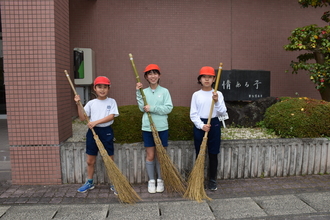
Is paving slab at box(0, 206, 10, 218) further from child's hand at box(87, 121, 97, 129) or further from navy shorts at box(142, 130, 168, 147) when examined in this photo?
navy shorts at box(142, 130, 168, 147)

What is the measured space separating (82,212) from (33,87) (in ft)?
5.96

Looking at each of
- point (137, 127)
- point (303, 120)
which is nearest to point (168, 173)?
point (137, 127)

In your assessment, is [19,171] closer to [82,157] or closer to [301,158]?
[82,157]

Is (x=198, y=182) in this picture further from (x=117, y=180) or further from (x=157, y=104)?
(x=157, y=104)

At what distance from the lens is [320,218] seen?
297 cm

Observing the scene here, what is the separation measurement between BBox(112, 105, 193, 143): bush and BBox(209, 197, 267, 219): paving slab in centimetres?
112

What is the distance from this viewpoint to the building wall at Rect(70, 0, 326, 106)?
7.25m

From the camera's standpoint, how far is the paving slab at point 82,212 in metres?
3.04

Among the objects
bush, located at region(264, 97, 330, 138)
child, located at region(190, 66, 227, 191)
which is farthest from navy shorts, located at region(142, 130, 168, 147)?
bush, located at region(264, 97, 330, 138)

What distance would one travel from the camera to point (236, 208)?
3.24 meters

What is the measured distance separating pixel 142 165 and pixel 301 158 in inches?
97.9

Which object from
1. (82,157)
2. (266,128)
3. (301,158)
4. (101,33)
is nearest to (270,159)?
(301,158)

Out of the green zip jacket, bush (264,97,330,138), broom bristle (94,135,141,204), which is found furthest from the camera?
bush (264,97,330,138)

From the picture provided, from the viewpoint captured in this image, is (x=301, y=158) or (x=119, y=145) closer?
(x=119, y=145)
